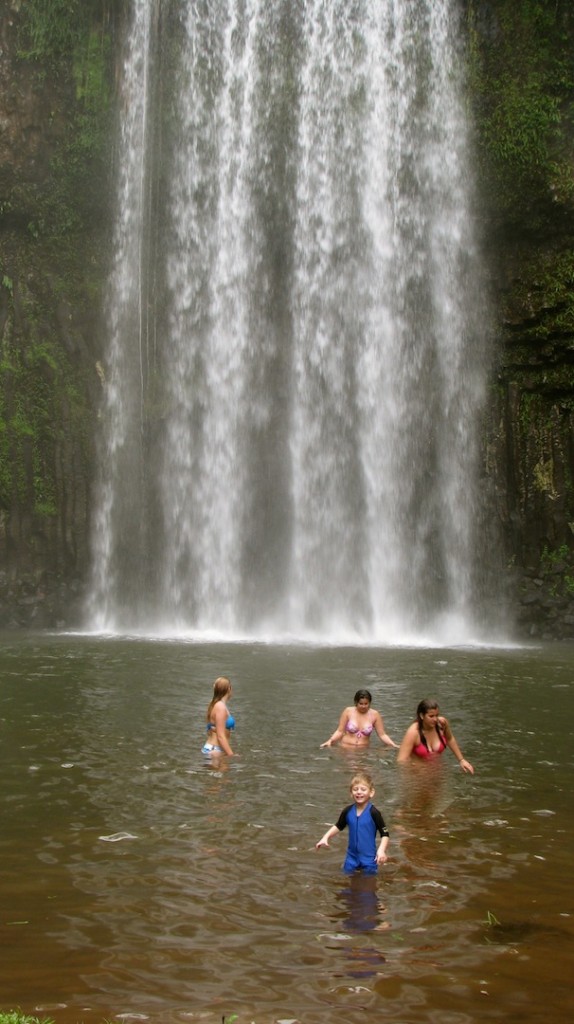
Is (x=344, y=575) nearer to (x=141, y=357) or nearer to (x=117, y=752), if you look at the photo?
(x=141, y=357)

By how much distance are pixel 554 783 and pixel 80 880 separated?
4887 mm

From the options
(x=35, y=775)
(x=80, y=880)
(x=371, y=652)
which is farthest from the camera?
(x=371, y=652)

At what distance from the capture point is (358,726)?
1112cm

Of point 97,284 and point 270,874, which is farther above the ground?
point 97,284

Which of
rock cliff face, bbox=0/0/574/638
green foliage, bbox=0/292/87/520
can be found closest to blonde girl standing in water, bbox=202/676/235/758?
rock cliff face, bbox=0/0/574/638

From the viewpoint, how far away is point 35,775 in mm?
9602

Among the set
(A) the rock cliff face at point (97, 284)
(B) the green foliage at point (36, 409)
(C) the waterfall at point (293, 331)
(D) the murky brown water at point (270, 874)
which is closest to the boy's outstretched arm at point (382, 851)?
(D) the murky brown water at point (270, 874)

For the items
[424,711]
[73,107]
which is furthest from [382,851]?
[73,107]

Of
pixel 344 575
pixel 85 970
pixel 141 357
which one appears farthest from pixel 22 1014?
pixel 141 357

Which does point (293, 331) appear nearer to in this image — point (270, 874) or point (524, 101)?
point (524, 101)

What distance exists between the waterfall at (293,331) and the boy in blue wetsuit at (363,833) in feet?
67.7

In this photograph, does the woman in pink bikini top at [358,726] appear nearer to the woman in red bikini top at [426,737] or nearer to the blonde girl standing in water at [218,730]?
the woman in red bikini top at [426,737]

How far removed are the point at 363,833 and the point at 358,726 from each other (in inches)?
166

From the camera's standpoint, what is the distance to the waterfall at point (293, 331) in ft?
95.7
